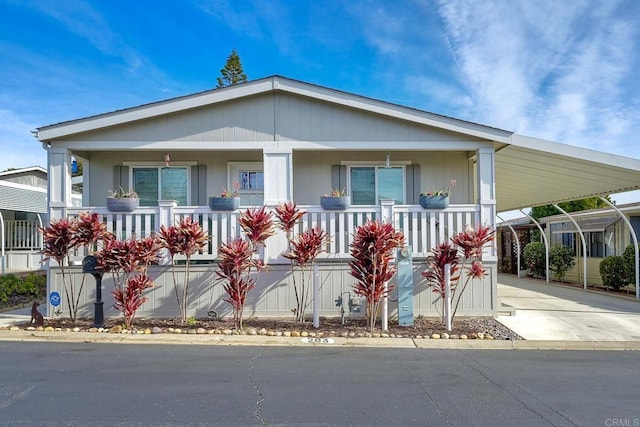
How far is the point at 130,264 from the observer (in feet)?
25.0

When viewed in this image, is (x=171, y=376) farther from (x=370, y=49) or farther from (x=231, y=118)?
(x=370, y=49)

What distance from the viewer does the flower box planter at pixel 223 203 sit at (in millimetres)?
8375

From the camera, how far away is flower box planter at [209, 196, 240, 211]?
27.5 ft

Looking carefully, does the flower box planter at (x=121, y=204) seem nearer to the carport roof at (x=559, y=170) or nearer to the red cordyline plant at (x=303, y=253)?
the red cordyline plant at (x=303, y=253)

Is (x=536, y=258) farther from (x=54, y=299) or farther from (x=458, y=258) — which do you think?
(x=54, y=299)

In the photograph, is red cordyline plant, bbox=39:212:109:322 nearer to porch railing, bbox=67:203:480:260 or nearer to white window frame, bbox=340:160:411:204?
porch railing, bbox=67:203:480:260

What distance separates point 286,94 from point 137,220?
386 centimetres

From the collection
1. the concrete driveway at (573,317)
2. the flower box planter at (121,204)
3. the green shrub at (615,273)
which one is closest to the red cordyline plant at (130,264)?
the flower box planter at (121,204)

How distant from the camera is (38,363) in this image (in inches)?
228

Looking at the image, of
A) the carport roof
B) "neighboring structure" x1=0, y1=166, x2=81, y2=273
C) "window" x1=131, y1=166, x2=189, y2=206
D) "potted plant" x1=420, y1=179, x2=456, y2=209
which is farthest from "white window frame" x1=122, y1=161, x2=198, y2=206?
"neighboring structure" x1=0, y1=166, x2=81, y2=273

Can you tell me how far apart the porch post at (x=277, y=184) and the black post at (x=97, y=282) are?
2.97m

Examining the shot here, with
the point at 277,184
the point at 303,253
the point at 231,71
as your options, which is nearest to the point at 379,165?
the point at 277,184

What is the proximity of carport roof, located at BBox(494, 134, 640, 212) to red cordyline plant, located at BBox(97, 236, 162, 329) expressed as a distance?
22.9ft

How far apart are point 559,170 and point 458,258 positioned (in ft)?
13.1
